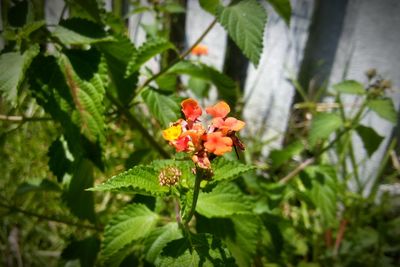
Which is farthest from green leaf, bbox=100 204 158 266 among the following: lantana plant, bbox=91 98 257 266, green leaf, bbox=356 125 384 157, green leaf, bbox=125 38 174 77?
green leaf, bbox=356 125 384 157

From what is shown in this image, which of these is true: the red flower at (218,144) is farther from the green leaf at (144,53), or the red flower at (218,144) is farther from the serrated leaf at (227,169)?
the green leaf at (144,53)

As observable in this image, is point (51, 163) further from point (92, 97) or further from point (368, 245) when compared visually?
point (368, 245)

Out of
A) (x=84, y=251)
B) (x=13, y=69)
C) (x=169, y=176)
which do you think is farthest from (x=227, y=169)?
(x=84, y=251)

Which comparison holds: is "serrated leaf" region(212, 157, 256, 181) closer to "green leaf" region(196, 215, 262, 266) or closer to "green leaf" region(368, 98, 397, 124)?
"green leaf" region(196, 215, 262, 266)

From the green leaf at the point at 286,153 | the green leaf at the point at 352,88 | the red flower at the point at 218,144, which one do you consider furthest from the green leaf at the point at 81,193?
the green leaf at the point at 352,88

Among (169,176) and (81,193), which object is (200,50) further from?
(169,176)

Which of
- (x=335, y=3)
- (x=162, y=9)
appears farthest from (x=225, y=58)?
(x=335, y=3)
